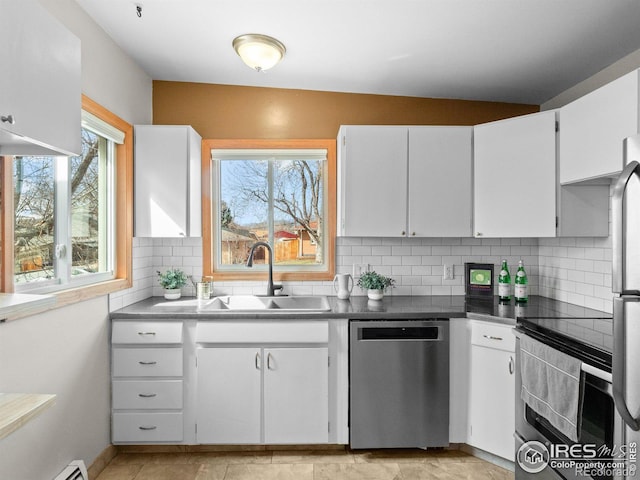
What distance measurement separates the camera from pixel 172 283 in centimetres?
295

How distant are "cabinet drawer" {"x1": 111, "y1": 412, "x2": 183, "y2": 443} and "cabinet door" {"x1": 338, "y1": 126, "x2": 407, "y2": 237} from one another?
5.60ft

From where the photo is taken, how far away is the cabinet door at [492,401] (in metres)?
2.35

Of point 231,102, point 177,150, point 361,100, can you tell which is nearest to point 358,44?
point 361,100

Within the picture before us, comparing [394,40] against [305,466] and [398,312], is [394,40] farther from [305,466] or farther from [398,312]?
[305,466]

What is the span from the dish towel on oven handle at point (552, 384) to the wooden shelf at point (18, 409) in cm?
192

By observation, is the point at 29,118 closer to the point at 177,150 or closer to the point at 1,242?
the point at 1,242

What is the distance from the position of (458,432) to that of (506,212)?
4.67ft

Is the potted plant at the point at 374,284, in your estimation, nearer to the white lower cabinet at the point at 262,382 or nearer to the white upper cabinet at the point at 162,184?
the white lower cabinet at the point at 262,382

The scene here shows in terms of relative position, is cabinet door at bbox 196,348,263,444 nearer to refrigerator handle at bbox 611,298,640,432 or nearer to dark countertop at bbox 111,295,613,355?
dark countertop at bbox 111,295,613,355

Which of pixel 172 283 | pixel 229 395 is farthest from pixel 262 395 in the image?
pixel 172 283

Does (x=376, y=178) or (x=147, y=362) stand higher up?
(x=376, y=178)

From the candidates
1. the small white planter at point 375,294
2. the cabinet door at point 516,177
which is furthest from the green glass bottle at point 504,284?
the small white planter at point 375,294

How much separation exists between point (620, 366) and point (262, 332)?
5.90 feet

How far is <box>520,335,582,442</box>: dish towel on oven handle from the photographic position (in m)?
1.67
